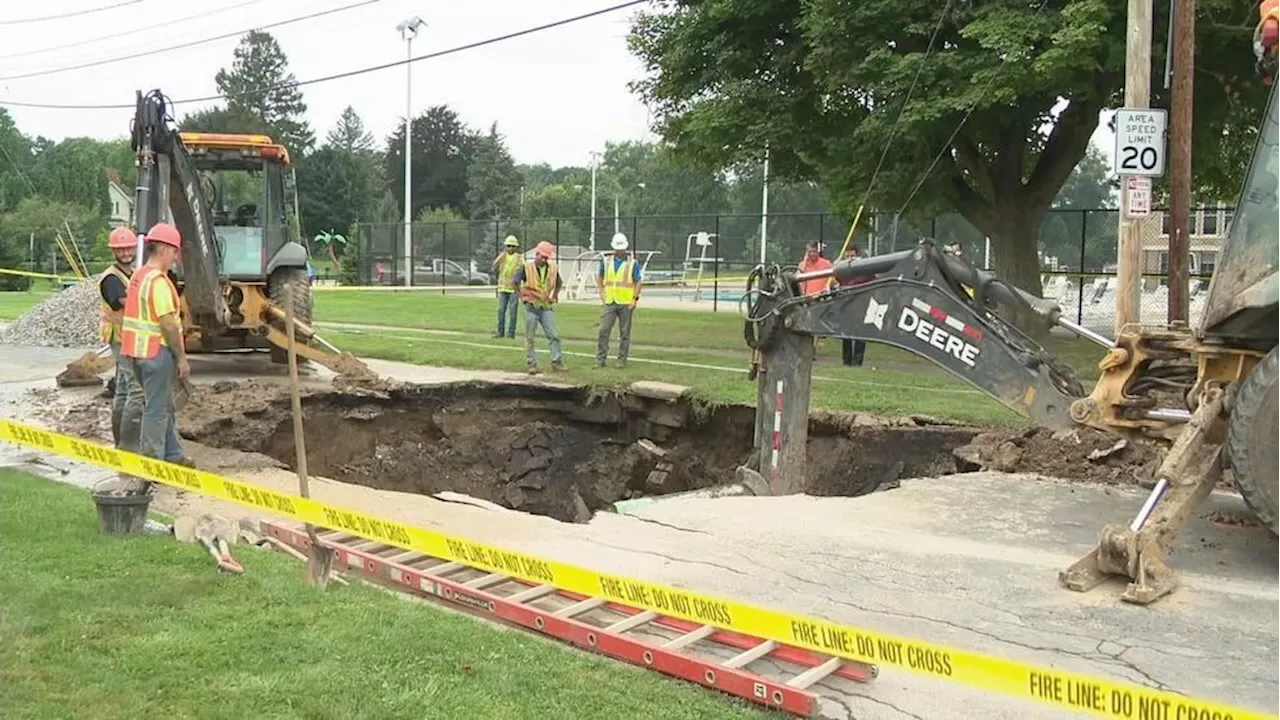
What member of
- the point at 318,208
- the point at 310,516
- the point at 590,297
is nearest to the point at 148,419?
the point at 310,516

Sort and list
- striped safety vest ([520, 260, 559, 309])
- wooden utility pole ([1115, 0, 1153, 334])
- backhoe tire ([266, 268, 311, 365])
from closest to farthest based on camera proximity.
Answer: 1. wooden utility pole ([1115, 0, 1153, 334])
2. backhoe tire ([266, 268, 311, 365])
3. striped safety vest ([520, 260, 559, 309])

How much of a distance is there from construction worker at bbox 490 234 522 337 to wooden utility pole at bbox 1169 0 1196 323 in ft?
32.0

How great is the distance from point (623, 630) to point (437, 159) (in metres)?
87.2

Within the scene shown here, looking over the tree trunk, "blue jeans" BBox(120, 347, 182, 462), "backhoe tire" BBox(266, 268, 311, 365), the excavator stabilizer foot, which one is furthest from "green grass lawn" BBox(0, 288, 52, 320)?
the excavator stabilizer foot

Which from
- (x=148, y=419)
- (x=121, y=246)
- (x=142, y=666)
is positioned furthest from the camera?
(x=121, y=246)

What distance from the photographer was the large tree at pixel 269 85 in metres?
97.2

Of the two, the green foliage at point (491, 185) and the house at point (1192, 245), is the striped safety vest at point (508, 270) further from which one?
the green foliage at point (491, 185)

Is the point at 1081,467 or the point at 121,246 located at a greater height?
the point at 121,246

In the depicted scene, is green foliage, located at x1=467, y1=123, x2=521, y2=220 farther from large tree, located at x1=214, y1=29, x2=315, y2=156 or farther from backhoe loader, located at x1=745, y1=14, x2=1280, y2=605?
backhoe loader, located at x1=745, y1=14, x2=1280, y2=605

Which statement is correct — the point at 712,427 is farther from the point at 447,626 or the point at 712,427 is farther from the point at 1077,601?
the point at 447,626

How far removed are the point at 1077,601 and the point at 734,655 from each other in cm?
210

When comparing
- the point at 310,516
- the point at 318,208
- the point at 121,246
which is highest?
the point at 318,208

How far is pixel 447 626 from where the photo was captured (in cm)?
508

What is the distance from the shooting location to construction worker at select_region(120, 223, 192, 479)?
7441mm
